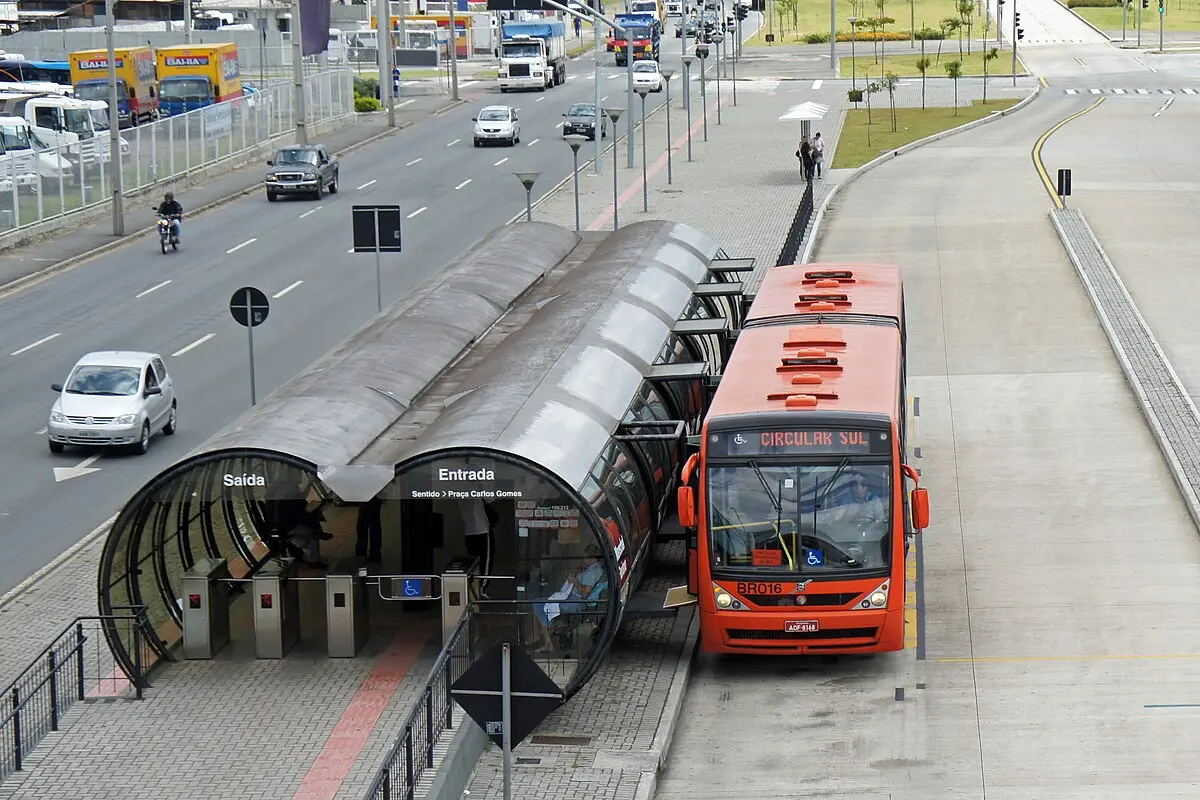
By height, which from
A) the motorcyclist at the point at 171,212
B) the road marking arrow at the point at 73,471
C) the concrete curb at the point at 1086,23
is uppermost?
the concrete curb at the point at 1086,23

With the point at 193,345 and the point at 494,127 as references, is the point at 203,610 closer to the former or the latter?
the point at 193,345

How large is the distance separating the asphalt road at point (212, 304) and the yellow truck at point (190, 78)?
12.3 m

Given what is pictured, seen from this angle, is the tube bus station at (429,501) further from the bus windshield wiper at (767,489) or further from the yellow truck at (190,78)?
the yellow truck at (190,78)

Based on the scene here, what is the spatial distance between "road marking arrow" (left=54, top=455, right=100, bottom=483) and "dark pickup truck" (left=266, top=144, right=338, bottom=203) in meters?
29.0

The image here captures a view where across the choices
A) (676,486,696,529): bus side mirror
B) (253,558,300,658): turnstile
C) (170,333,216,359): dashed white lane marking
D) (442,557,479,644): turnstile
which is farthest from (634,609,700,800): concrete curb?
(170,333,216,359): dashed white lane marking

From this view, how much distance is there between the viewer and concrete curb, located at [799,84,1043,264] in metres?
44.6

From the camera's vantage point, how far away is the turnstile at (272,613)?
18.6m

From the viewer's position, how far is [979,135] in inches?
2736

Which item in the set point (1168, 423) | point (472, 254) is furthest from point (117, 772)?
point (1168, 423)

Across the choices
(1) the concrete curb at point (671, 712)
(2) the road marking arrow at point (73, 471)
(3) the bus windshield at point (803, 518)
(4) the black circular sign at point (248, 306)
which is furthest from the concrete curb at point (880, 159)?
(3) the bus windshield at point (803, 518)

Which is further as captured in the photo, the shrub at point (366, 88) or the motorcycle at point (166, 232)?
the shrub at point (366, 88)

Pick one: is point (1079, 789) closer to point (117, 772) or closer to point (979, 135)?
point (117, 772)

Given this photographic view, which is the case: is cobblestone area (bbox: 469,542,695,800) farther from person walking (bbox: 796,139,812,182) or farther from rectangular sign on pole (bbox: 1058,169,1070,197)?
person walking (bbox: 796,139,812,182)

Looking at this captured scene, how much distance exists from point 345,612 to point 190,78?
6216 cm
